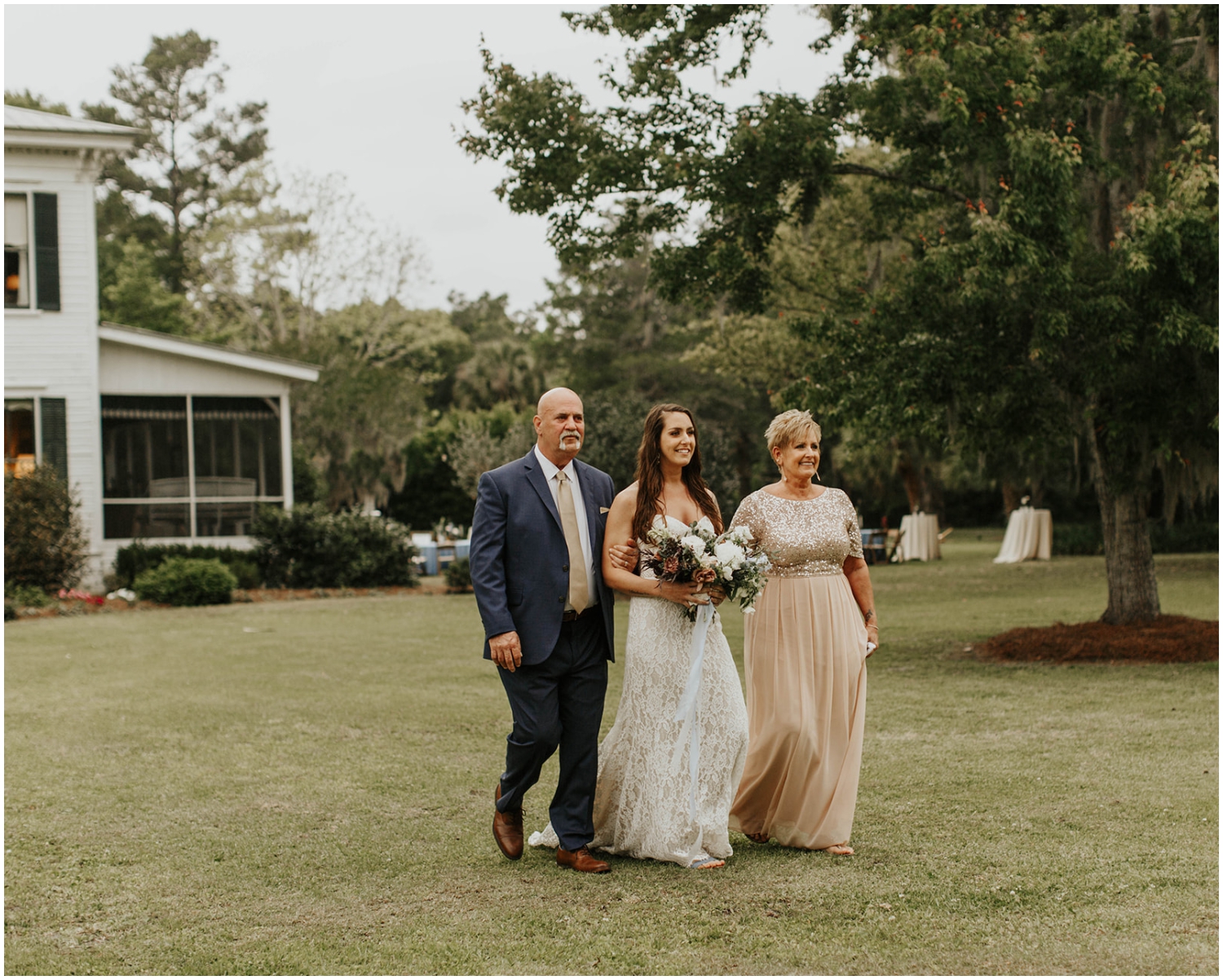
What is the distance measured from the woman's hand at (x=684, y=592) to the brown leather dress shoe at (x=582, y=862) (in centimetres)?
114

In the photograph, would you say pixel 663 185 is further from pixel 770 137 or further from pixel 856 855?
pixel 856 855

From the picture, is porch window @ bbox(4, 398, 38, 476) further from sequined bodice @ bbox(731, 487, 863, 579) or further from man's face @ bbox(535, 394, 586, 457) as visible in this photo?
sequined bodice @ bbox(731, 487, 863, 579)

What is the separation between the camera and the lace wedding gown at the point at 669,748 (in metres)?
5.17

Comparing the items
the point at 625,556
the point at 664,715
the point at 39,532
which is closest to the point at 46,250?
the point at 39,532

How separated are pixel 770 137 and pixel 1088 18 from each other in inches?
133

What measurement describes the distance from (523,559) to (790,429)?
1.39 metres

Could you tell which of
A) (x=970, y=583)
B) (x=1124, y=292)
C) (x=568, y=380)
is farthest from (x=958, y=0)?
(x=568, y=380)

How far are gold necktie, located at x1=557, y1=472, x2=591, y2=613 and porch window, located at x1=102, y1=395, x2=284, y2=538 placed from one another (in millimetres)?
16994

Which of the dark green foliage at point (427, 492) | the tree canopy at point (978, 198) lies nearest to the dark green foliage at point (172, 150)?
the dark green foliage at point (427, 492)

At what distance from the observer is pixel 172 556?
1977 centimetres

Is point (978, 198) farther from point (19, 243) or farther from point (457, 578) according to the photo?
point (19, 243)

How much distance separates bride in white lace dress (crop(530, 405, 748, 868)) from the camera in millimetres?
5164

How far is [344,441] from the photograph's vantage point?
35.9 meters

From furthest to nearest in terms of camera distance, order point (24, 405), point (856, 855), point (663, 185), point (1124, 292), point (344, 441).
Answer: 1. point (344, 441)
2. point (24, 405)
3. point (663, 185)
4. point (1124, 292)
5. point (856, 855)
